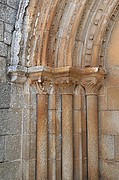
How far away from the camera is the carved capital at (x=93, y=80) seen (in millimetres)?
2705

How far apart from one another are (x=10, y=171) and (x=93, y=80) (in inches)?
45.2

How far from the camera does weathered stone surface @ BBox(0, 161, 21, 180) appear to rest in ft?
7.96

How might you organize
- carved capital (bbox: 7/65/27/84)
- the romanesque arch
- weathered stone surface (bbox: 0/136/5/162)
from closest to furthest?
weathered stone surface (bbox: 0/136/5/162)
carved capital (bbox: 7/65/27/84)
the romanesque arch

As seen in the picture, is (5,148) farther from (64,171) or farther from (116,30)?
(116,30)

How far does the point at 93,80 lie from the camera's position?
107 inches

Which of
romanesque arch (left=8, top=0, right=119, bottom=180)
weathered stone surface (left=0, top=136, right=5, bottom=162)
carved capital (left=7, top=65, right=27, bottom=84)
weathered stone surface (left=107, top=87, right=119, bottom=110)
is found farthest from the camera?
weathered stone surface (left=107, top=87, right=119, bottom=110)

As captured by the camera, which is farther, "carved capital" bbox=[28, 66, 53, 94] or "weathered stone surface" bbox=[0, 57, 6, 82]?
"carved capital" bbox=[28, 66, 53, 94]

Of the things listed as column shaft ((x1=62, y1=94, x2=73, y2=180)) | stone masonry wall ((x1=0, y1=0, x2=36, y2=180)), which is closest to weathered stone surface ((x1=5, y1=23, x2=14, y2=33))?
stone masonry wall ((x1=0, y1=0, x2=36, y2=180))

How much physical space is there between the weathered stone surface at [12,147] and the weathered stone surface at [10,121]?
0.05m

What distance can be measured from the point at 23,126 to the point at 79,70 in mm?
771

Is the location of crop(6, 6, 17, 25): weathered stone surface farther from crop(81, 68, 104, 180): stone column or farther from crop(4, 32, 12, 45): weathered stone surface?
crop(81, 68, 104, 180): stone column

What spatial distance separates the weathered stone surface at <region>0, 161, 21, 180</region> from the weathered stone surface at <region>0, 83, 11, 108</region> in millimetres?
521

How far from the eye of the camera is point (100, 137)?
9.14 ft

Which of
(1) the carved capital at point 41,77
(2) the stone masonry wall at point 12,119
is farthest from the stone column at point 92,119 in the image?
(2) the stone masonry wall at point 12,119
